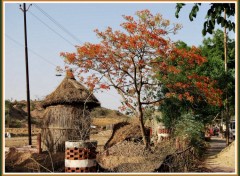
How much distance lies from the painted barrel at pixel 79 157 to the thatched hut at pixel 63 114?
8.60m

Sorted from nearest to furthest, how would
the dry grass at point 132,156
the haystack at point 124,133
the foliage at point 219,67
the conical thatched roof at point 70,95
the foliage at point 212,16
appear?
1. the foliage at point 212,16
2. the dry grass at point 132,156
3. the haystack at point 124,133
4. the conical thatched roof at point 70,95
5. the foliage at point 219,67

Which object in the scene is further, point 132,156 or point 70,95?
point 70,95

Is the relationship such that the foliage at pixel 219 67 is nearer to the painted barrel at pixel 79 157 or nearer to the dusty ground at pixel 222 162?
the dusty ground at pixel 222 162

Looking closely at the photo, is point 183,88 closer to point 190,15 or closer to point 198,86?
point 198,86

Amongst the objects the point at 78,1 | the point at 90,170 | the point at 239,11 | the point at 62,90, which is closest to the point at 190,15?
the point at 239,11

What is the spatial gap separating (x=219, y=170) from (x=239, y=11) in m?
7.41

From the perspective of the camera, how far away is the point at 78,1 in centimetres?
784

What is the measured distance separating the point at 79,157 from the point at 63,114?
9.33 m

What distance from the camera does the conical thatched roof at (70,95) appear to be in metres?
16.1

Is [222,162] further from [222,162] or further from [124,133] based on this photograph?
[124,133]

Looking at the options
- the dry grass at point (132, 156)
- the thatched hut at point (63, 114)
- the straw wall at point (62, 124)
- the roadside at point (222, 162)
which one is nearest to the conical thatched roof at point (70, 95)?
the thatched hut at point (63, 114)

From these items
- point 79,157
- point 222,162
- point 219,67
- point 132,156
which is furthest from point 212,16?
point 219,67

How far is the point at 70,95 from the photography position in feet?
53.3

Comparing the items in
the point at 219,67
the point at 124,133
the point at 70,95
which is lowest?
the point at 124,133
